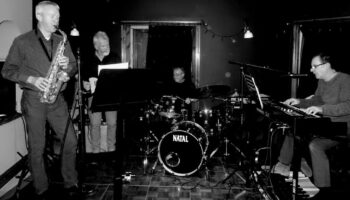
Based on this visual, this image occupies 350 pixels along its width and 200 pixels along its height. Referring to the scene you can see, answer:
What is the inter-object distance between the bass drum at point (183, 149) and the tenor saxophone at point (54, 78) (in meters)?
1.79

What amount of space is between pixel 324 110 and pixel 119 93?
104 inches

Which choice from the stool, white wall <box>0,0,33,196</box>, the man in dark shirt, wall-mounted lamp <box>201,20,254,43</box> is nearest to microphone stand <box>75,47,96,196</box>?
white wall <box>0,0,33,196</box>

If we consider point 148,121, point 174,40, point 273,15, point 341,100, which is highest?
point 273,15

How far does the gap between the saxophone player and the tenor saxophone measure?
0.03 meters

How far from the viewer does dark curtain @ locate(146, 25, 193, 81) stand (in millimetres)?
7484

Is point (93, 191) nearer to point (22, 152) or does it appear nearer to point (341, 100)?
point (22, 152)

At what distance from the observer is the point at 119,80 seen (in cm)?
329

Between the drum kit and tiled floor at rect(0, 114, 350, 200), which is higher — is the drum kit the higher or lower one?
the higher one

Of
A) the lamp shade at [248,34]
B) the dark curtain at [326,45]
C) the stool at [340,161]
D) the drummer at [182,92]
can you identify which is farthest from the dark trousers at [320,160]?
the lamp shade at [248,34]

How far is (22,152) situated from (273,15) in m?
5.63

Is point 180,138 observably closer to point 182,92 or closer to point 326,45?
point 182,92

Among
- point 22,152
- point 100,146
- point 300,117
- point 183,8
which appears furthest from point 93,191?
point 183,8

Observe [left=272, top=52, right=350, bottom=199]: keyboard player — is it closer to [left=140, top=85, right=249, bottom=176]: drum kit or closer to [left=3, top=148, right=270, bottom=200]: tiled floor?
[left=3, top=148, right=270, bottom=200]: tiled floor

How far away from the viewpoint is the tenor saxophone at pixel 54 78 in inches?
151
